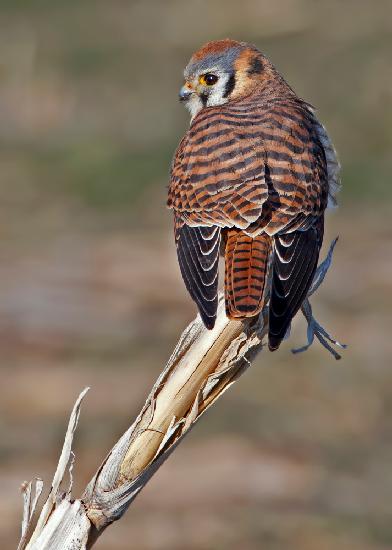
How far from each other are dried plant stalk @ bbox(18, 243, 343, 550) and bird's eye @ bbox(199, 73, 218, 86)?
1668 millimetres

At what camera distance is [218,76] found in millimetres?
4988

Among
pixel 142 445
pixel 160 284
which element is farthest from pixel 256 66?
pixel 160 284

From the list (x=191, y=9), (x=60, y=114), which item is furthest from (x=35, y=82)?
(x=191, y=9)

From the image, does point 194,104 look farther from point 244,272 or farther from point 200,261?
point 244,272

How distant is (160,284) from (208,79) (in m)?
5.78

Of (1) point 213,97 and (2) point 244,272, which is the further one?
(1) point 213,97

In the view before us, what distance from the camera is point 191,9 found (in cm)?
1600

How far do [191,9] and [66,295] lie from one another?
6.34 m

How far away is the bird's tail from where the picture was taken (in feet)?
12.2

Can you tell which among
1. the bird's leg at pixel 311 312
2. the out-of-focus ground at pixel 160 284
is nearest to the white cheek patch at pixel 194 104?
the bird's leg at pixel 311 312

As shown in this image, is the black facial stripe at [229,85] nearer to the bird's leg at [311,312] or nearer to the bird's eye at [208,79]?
the bird's eye at [208,79]

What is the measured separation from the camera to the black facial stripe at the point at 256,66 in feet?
16.7

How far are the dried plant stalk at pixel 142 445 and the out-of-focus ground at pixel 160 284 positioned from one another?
400cm

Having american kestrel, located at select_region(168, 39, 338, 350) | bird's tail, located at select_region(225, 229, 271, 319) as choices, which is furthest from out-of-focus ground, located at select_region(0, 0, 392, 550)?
bird's tail, located at select_region(225, 229, 271, 319)
